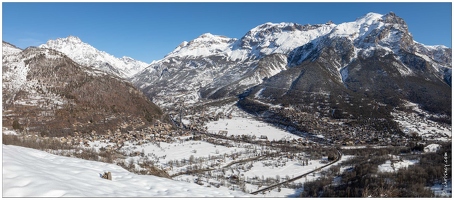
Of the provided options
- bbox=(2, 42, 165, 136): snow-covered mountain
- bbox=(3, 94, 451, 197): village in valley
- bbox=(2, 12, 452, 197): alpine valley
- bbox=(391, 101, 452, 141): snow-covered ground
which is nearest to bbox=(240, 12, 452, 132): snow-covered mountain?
bbox=(2, 12, 452, 197): alpine valley

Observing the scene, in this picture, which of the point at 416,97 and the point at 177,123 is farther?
the point at 416,97

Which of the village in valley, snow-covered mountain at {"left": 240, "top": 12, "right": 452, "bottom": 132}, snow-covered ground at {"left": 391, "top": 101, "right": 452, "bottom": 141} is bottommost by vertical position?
the village in valley

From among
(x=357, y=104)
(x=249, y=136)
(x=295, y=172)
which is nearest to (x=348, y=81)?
(x=357, y=104)

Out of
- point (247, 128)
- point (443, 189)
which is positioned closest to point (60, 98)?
point (247, 128)

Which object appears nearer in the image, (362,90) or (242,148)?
(242,148)

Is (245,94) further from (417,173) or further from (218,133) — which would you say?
(417,173)

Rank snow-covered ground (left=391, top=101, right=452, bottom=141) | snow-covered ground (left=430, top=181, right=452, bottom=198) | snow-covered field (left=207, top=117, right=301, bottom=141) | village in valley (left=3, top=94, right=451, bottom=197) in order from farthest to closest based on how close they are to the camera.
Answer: snow-covered field (left=207, top=117, right=301, bottom=141) → snow-covered ground (left=391, top=101, right=452, bottom=141) → village in valley (left=3, top=94, right=451, bottom=197) → snow-covered ground (left=430, top=181, right=452, bottom=198)

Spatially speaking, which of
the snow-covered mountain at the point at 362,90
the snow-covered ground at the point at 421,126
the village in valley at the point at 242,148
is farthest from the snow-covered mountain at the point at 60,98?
the snow-covered ground at the point at 421,126

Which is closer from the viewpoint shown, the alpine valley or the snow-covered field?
the alpine valley

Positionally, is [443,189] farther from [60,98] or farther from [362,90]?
[362,90]

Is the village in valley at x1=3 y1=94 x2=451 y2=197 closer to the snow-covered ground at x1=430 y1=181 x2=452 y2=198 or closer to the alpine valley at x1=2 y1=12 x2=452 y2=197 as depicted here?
the alpine valley at x1=2 y1=12 x2=452 y2=197

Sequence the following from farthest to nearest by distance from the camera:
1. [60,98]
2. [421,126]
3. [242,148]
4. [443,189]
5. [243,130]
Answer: [243,130], [421,126], [60,98], [242,148], [443,189]
